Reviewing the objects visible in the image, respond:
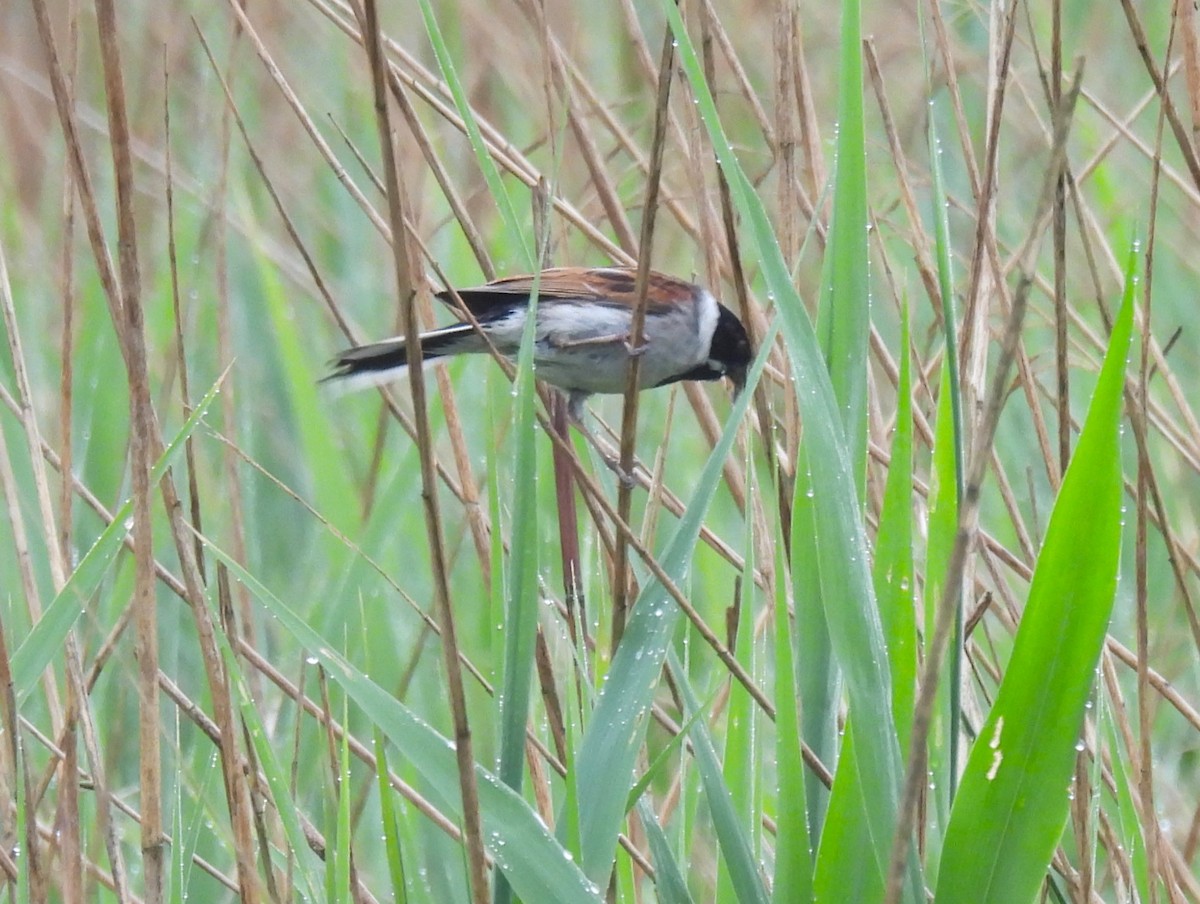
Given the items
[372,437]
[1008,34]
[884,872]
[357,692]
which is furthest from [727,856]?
[372,437]

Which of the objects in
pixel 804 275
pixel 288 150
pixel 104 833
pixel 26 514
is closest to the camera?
pixel 104 833

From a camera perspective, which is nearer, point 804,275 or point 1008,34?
point 1008,34

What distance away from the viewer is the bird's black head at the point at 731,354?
211cm

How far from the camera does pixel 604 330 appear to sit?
2.21 metres

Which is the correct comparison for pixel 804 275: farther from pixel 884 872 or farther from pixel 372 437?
pixel 884 872

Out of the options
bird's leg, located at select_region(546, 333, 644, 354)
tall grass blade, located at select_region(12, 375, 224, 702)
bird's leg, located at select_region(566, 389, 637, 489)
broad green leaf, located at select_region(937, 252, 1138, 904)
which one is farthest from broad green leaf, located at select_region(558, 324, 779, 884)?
bird's leg, located at select_region(546, 333, 644, 354)

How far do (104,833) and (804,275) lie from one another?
2198 mm

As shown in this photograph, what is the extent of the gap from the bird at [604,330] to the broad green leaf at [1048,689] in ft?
3.29

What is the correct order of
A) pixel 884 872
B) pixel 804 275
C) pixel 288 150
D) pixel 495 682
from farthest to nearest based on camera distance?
pixel 288 150 < pixel 804 275 < pixel 495 682 < pixel 884 872

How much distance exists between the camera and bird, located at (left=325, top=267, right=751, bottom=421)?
6.73ft

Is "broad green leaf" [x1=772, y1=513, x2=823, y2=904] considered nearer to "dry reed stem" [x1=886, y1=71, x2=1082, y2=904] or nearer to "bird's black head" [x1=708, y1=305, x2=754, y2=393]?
"dry reed stem" [x1=886, y1=71, x2=1082, y2=904]

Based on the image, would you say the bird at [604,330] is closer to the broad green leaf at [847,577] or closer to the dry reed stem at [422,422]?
the broad green leaf at [847,577]

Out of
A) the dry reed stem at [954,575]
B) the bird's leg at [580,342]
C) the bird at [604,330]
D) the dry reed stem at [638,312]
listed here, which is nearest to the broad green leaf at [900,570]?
the dry reed stem at [638,312]

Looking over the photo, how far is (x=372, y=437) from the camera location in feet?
8.58
